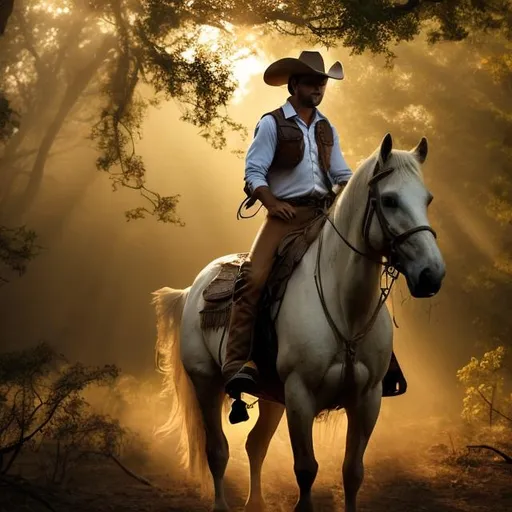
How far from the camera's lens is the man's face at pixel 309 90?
6172mm

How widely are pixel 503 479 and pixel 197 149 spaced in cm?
4294

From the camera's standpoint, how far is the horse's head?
15.0ft

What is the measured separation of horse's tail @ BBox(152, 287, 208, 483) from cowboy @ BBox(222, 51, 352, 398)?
5.69ft

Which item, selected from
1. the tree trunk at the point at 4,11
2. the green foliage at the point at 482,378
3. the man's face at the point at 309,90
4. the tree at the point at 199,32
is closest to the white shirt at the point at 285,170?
the man's face at the point at 309,90

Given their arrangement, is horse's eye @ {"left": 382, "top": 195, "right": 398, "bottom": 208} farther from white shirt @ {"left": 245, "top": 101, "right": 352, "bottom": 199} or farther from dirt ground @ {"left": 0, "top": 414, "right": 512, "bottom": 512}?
dirt ground @ {"left": 0, "top": 414, "right": 512, "bottom": 512}

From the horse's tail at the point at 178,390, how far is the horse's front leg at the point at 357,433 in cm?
224

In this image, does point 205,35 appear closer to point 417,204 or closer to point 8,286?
point 417,204

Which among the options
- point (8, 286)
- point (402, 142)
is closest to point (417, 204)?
point (402, 142)

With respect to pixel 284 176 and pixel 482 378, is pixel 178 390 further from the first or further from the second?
pixel 482 378

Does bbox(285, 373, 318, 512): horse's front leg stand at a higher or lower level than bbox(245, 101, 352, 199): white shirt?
lower

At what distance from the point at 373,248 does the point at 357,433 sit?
139cm

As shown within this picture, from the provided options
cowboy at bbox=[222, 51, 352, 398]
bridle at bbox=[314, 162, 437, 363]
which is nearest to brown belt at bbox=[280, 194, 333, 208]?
cowboy at bbox=[222, 51, 352, 398]

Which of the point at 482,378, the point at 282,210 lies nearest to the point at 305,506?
the point at 282,210

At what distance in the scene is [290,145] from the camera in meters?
6.06
